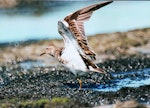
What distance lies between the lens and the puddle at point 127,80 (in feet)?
59.9

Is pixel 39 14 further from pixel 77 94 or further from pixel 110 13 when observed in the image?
pixel 77 94

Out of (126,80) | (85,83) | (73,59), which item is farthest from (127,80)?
(73,59)

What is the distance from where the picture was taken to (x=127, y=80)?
1920 cm

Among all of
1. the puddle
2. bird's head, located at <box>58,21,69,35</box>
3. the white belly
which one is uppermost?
bird's head, located at <box>58,21,69,35</box>

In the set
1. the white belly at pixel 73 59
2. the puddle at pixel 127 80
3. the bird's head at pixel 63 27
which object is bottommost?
the puddle at pixel 127 80

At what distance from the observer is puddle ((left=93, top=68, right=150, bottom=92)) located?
59.9 ft

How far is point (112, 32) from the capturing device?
2625 cm

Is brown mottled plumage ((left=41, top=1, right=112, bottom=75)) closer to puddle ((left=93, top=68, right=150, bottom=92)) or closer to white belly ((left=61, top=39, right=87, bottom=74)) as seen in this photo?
white belly ((left=61, top=39, right=87, bottom=74))

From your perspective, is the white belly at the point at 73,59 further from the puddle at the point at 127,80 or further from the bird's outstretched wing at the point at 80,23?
the puddle at the point at 127,80

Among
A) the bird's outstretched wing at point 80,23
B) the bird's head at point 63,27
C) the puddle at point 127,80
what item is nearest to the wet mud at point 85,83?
the puddle at point 127,80

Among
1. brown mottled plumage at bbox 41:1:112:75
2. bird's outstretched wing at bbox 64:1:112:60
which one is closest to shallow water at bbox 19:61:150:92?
brown mottled plumage at bbox 41:1:112:75

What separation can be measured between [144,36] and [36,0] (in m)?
13.0

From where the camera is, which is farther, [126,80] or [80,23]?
[126,80]

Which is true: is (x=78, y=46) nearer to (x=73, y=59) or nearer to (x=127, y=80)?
(x=73, y=59)
